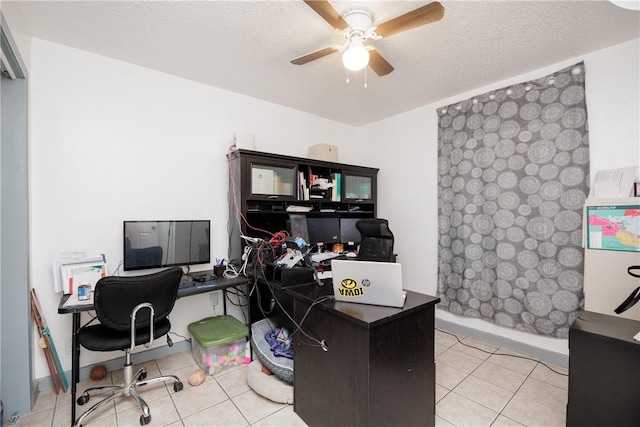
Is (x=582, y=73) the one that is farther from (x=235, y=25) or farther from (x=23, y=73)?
(x=23, y=73)

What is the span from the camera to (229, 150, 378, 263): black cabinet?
2.73 m

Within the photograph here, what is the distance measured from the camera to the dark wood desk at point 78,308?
1.70m

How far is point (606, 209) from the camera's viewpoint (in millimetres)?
1980

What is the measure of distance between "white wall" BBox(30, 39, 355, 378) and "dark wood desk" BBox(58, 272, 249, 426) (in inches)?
16.7

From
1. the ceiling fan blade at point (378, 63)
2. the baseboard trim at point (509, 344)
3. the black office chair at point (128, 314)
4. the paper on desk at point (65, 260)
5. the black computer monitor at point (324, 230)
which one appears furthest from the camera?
the black computer monitor at point (324, 230)

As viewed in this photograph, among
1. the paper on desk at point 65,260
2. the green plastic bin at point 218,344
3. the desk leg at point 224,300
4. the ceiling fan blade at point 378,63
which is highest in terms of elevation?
the ceiling fan blade at point 378,63

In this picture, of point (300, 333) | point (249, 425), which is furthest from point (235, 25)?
point (249, 425)

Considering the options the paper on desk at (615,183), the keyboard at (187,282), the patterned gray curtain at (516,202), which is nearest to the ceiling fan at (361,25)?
the patterned gray curtain at (516,202)

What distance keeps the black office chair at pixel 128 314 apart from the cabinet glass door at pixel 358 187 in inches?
89.2

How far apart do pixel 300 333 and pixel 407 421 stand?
2.37 ft

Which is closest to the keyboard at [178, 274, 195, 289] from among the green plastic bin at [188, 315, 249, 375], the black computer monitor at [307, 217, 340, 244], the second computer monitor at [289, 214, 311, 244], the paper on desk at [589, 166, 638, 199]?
the green plastic bin at [188, 315, 249, 375]

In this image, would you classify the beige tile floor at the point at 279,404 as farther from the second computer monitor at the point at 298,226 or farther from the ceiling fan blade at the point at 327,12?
the ceiling fan blade at the point at 327,12


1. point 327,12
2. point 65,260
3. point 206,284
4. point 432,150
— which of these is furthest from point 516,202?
point 65,260

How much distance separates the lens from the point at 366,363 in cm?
132
